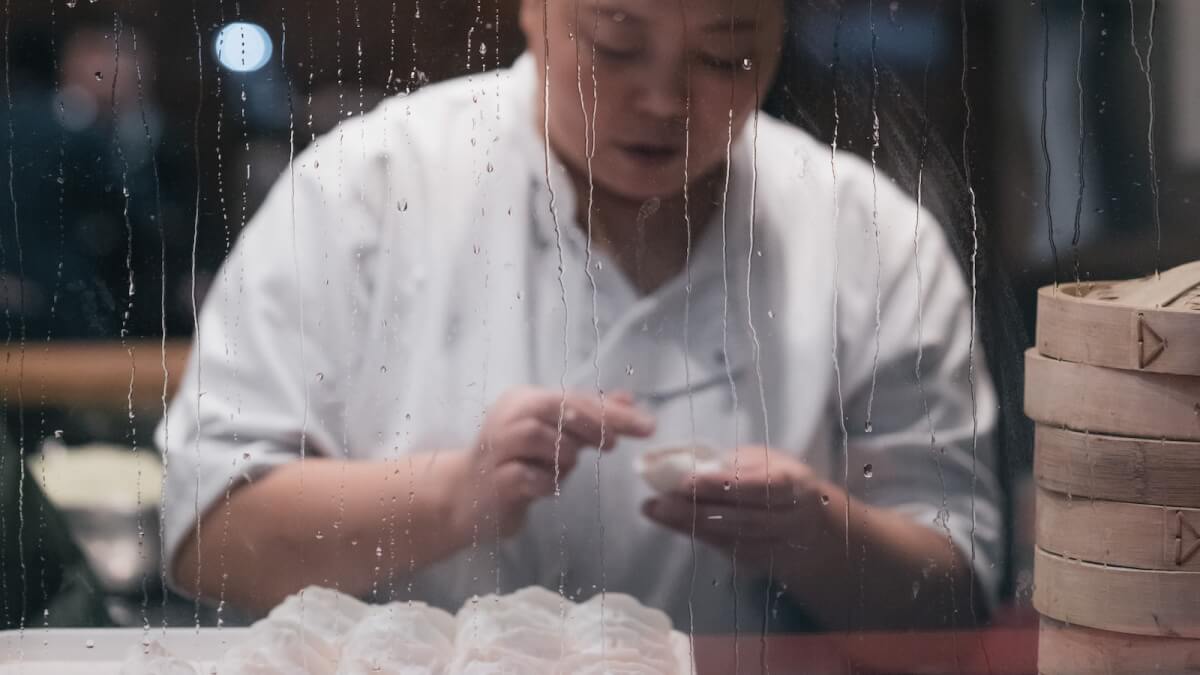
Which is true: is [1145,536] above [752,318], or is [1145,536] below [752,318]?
below

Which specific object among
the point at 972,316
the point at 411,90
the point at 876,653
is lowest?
the point at 876,653

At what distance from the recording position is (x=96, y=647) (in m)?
1.22

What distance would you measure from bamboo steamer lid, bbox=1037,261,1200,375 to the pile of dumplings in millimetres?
435

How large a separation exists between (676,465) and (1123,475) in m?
0.38

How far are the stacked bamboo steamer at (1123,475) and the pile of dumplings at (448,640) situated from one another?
36cm

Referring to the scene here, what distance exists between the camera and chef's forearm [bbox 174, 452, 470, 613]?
1185mm

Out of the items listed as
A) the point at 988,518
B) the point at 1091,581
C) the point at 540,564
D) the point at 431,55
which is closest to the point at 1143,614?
the point at 1091,581

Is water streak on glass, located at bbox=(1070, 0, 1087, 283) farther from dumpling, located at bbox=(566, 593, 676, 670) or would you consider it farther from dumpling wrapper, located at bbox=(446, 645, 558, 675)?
dumpling wrapper, located at bbox=(446, 645, 558, 675)

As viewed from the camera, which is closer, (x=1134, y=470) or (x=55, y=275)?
(x=1134, y=470)

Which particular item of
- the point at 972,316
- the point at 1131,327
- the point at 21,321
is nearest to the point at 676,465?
the point at 972,316

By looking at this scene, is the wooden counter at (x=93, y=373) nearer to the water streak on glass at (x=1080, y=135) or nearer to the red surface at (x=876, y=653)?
the red surface at (x=876, y=653)

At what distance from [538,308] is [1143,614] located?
573 millimetres

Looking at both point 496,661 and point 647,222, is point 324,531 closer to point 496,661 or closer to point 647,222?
point 496,661

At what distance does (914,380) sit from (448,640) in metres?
0.49
